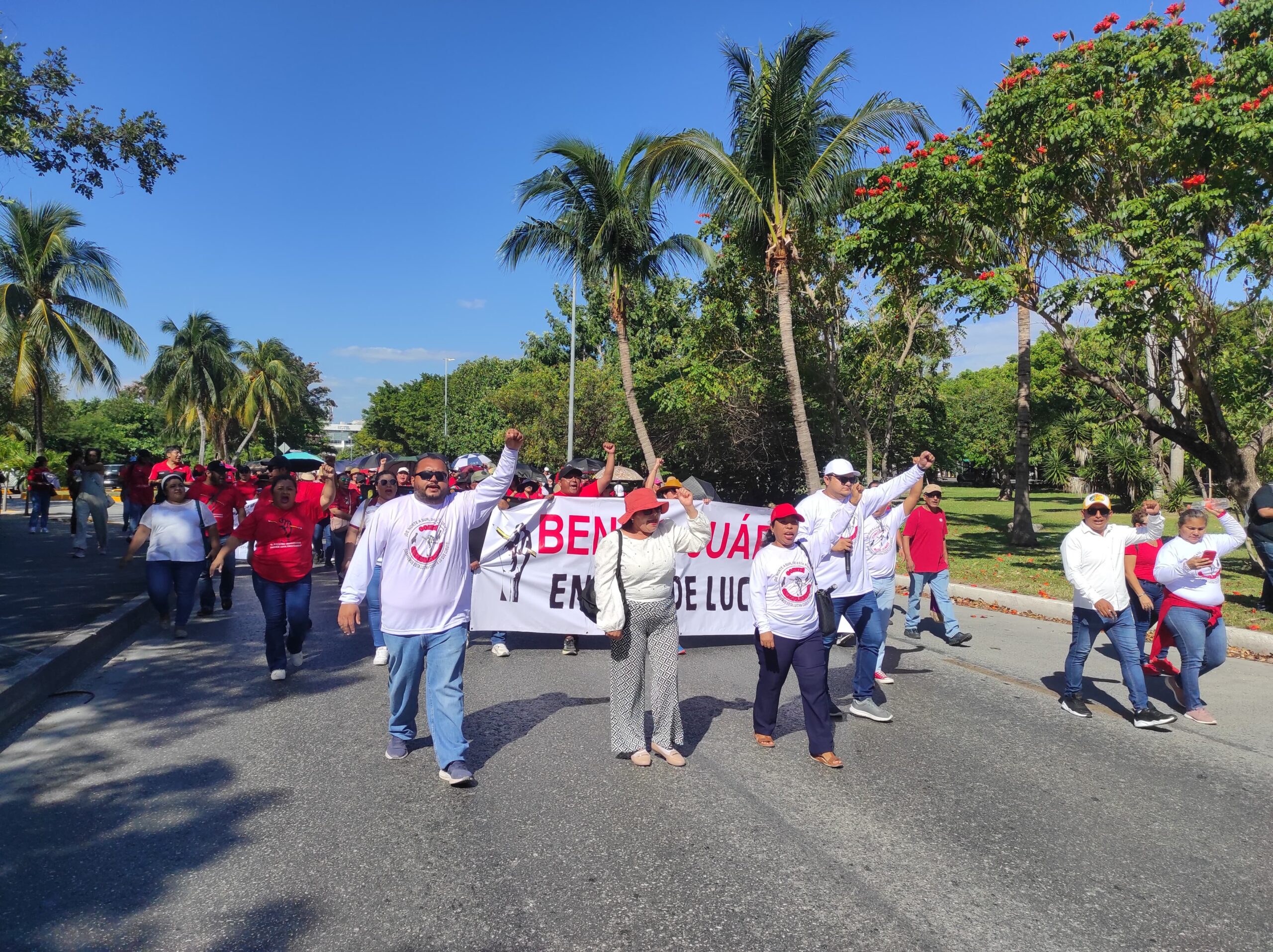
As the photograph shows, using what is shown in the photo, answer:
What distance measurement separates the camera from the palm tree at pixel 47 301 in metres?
25.3

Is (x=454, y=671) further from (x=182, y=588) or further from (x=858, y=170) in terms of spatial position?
(x=858, y=170)

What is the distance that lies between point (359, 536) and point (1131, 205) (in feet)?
35.1

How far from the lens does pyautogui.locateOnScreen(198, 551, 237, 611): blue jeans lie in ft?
36.2

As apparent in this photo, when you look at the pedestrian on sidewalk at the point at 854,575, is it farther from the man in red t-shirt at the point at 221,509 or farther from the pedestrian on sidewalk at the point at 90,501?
the pedestrian on sidewalk at the point at 90,501

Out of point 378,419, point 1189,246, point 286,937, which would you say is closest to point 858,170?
point 1189,246

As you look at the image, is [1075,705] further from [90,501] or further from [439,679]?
[90,501]

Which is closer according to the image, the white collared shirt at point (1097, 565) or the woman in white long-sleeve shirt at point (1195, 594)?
the white collared shirt at point (1097, 565)

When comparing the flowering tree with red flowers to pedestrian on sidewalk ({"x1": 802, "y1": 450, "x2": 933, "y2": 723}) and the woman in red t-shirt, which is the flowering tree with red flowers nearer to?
pedestrian on sidewalk ({"x1": 802, "y1": 450, "x2": 933, "y2": 723})

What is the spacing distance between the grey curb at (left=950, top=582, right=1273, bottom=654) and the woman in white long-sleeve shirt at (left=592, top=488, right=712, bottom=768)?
6.70 metres

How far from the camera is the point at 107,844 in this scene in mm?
4340

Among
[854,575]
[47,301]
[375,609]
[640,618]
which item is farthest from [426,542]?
[47,301]

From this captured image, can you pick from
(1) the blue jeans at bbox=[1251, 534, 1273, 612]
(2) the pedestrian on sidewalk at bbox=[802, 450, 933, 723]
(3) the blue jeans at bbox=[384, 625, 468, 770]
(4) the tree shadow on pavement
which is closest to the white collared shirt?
(2) the pedestrian on sidewalk at bbox=[802, 450, 933, 723]

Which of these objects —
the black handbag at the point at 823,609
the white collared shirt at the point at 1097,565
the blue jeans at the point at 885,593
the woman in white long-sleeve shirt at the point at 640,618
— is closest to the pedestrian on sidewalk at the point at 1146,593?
the white collared shirt at the point at 1097,565

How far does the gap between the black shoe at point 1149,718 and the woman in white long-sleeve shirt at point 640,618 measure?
11.3ft
